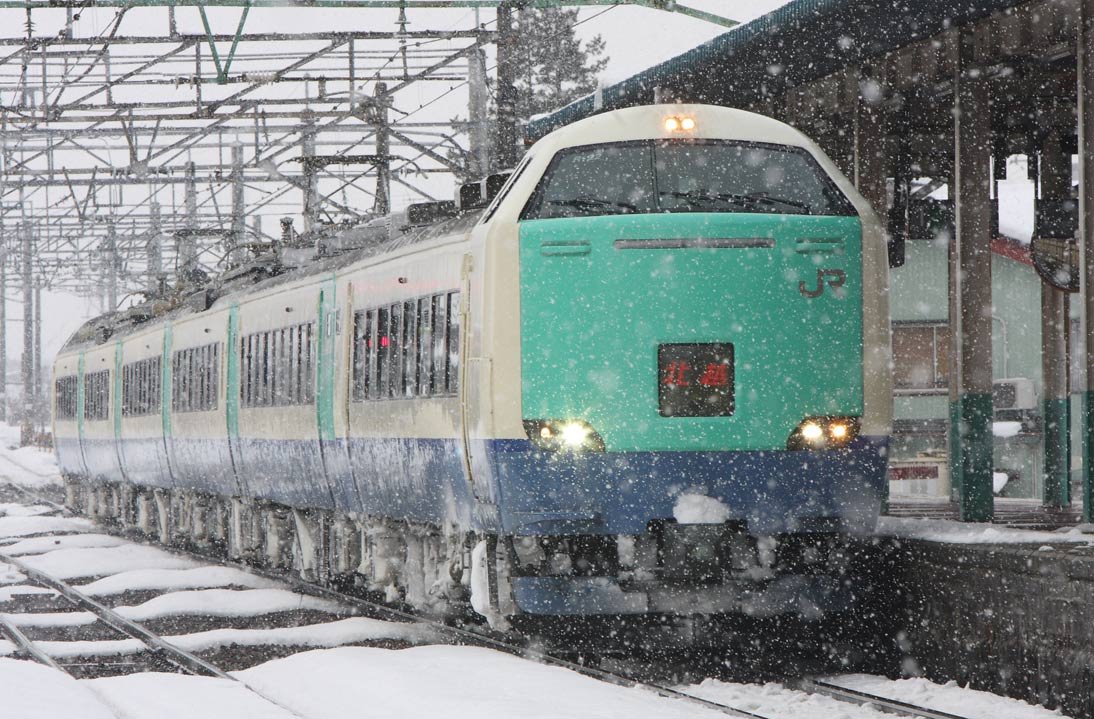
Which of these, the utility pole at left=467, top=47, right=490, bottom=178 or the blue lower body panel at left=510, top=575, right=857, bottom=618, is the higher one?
the utility pole at left=467, top=47, right=490, bottom=178

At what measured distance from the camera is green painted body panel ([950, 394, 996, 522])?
38.7 ft

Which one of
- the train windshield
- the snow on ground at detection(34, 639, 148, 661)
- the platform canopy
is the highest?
the platform canopy

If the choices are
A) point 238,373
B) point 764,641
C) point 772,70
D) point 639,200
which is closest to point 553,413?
point 639,200

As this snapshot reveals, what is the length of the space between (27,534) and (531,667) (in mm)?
16820

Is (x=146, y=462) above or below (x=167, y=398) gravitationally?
below

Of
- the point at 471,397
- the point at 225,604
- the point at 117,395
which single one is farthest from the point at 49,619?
the point at 117,395

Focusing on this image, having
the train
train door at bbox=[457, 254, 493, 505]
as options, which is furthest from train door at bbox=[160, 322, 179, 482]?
train door at bbox=[457, 254, 493, 505]

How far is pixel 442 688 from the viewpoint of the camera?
9195 mm

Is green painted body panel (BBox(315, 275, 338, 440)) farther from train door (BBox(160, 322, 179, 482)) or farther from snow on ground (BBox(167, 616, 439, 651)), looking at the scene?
train door (BBox(160, 322, 179, 482))

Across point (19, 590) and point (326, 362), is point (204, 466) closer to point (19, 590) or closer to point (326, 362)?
point (19, 590)

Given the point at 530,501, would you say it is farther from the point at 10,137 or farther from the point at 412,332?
the point at 10,137

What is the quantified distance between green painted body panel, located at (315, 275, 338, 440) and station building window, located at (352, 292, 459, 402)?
60 cm

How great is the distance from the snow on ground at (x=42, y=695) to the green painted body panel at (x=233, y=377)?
6.55 meters

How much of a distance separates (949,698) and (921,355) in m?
18.9
